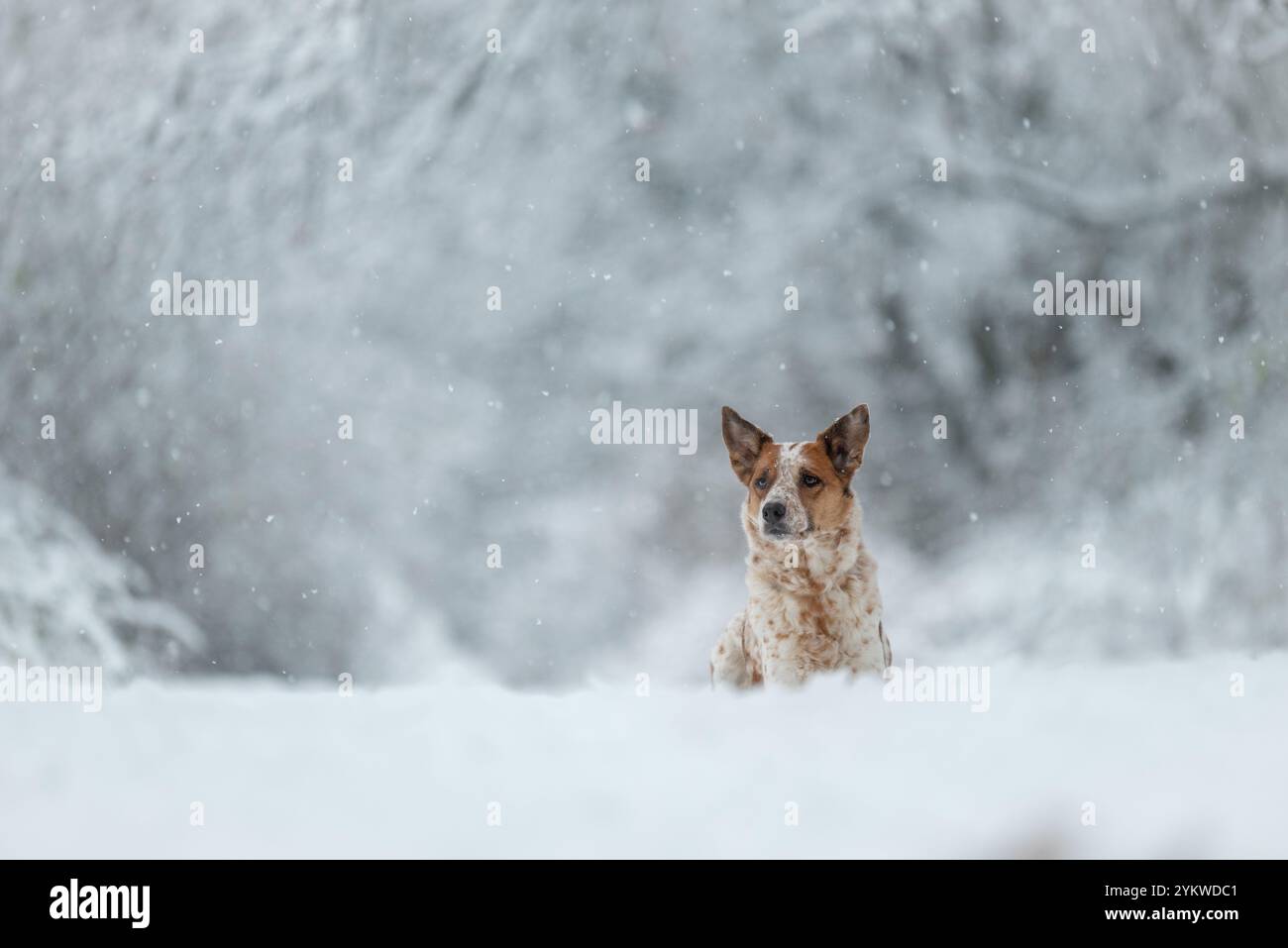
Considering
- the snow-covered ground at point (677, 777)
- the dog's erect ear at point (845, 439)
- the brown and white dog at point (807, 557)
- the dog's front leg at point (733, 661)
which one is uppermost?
the dog's erect ear at point (845, 439)

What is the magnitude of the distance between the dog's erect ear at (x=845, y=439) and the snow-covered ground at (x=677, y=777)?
22.0 inches

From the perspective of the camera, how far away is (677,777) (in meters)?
2.50

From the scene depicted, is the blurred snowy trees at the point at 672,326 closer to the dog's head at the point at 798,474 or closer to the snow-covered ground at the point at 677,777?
the snow-covered ground at the point at 677,777

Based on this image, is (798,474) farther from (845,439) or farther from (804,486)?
(845,439)

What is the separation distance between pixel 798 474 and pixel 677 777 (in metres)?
0.80

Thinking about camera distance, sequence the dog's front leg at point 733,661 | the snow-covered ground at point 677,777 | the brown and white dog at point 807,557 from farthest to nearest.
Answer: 1. the dog's front leg at point 733,661
2. the brown and white dog at point 807,557
3. the snow-covered ground at point 677,777

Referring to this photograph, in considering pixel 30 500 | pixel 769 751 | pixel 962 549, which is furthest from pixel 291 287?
pixel 962 549

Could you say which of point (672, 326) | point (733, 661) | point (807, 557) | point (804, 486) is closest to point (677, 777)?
A: point (733, 661)

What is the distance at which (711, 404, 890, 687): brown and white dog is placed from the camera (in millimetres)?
2510

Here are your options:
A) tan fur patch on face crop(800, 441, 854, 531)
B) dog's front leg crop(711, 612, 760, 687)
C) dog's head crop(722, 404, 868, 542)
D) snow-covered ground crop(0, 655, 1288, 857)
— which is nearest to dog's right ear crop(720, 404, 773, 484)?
dog's head crop(722, 404, 868, 542)

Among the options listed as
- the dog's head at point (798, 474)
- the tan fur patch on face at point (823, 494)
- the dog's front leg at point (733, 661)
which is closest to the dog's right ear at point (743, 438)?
the dog's head at point (798, 474)

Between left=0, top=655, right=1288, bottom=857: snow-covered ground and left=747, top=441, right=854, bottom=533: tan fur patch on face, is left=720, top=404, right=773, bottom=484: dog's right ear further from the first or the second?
left=0, top=655, right=1288, bottom=857: snow-covered ground

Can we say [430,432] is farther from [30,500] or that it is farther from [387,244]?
[30,500]

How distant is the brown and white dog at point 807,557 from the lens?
2.51m
